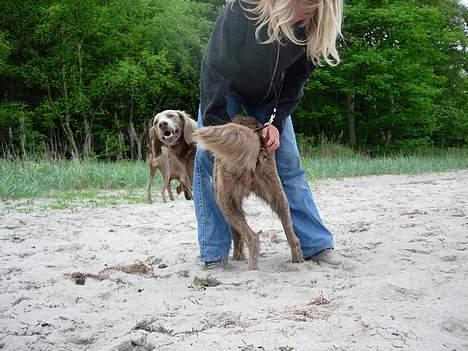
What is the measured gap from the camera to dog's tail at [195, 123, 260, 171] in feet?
10.9

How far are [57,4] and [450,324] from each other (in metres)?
18.2

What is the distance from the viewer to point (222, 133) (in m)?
3.31

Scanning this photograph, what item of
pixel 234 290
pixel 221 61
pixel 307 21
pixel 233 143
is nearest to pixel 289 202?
pixel 233 143

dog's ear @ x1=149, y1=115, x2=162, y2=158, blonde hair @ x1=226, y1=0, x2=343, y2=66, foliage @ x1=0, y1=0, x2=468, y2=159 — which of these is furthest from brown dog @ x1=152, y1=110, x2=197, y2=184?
foliage @ x1=0, y1=0, x2=468, y2=159

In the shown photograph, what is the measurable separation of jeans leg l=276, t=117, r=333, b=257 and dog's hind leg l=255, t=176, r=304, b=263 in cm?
15

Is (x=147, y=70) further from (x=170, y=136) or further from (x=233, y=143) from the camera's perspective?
(x=233, y=143)

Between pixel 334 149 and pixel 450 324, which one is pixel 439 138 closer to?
pixel 334 149

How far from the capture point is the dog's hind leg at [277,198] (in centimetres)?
354

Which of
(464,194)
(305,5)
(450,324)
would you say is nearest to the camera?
(450,324)

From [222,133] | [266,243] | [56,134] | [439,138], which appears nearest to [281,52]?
[222,133]

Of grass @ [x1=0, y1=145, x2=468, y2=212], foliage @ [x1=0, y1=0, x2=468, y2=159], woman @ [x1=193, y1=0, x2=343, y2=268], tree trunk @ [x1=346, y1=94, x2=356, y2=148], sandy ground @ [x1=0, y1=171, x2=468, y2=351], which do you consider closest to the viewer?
Result: sandy ground @ [x1=0, y1=171, x2=468, y2=351]

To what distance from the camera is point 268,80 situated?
3.50 m

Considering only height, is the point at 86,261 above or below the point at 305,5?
below

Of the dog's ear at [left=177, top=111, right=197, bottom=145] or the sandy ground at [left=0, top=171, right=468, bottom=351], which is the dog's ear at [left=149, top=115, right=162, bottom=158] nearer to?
the dog's ear at [left=177, top=111, right=197, bottom=145]
